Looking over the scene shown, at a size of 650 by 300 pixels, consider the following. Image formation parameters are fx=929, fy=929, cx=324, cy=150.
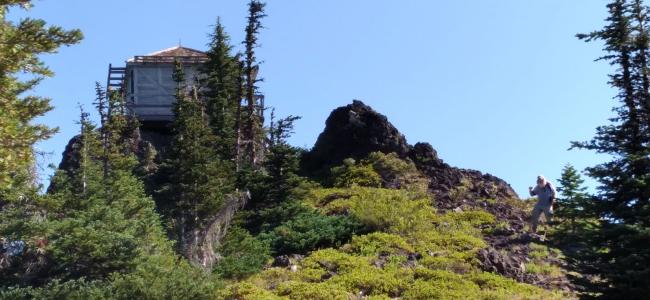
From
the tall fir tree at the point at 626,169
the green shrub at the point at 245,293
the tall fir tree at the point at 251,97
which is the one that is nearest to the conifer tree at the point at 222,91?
the tall fir tree at the point at 251,97

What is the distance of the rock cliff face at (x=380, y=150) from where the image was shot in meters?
32.8

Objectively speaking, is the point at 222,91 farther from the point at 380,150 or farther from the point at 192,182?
the point at 192,182

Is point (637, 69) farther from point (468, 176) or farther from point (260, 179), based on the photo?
point (468, 176)

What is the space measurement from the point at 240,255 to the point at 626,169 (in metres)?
10.4

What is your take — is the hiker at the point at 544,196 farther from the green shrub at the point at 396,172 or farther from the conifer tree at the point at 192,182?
the conifer tree at the point at 192,182

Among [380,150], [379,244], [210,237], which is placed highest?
[380,150]

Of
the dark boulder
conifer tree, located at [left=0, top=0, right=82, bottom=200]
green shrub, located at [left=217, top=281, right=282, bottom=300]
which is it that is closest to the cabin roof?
the dark boulder

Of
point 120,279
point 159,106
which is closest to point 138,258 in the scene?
point 120,279

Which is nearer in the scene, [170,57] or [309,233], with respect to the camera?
[309,233]

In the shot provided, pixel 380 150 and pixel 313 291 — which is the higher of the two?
pixel 380 150

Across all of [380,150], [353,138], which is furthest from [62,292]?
[353,138]

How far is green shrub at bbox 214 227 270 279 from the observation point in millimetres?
22438

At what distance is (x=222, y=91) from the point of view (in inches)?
1372

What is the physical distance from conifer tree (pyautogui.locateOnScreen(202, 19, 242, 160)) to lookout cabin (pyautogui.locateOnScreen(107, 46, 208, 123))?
10.5ft
